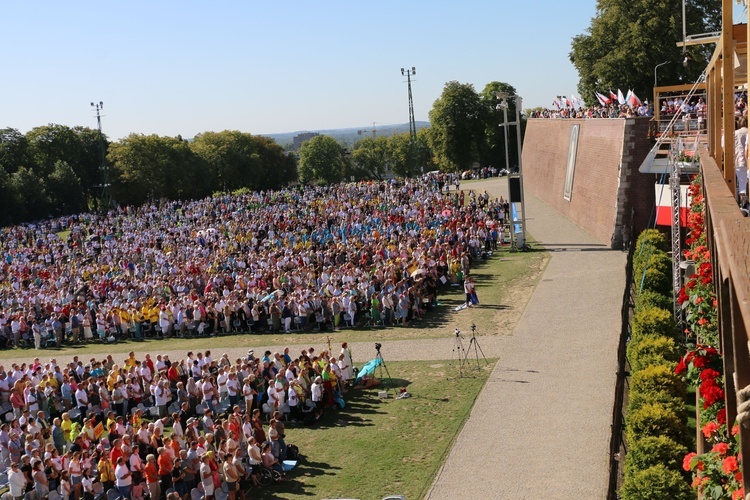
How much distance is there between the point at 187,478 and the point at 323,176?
94540mm

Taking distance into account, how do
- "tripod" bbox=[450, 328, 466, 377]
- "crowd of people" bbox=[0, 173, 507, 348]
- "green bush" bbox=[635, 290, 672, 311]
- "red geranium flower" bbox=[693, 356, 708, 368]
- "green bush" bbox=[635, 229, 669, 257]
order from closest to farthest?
"red geranium flower" bbox=[693, 356, 708, 368], "green bush" bbox=[635, 290, 672, 311], "tripod" bbox=[450, 328, 466, 377], "green bush" bbox=[635, 229, 669, 257], "crowd of people" bbox=[0, 173, 507, 348]

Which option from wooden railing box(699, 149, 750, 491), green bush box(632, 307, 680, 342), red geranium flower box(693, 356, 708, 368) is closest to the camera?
wooden railing box(699, 149, 750, 491)

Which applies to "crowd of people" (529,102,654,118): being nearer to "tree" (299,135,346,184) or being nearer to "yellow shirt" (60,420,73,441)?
"yellow shirt" (60,420,73,441)

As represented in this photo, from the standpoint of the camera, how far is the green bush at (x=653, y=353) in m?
14.6

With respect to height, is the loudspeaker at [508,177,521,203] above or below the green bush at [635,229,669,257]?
above

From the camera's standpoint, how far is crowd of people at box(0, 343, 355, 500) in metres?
14.3

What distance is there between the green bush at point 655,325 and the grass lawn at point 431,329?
20.3ft

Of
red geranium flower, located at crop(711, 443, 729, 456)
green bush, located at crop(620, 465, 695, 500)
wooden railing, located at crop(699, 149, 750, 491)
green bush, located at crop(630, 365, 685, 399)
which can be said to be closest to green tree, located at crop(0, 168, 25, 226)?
green bush, located at crop(630, 365, 685, 399)

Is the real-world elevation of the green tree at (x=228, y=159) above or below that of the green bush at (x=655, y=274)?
above

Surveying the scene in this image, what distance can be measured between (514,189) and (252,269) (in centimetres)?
1138

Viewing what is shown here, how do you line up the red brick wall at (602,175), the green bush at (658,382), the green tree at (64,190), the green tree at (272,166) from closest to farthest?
the green bush at (658,382), the red brick wall at (602,175), the green tree at (64,190), the green tree at (272,166)

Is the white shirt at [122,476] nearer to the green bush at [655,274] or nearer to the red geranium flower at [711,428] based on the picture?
the red geranium flower at [711,428]

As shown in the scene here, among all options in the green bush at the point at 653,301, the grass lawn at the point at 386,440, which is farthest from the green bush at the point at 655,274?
the grass lawn at the point at 386,440

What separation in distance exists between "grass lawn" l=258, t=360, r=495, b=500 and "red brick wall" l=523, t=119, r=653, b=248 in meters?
13.7
